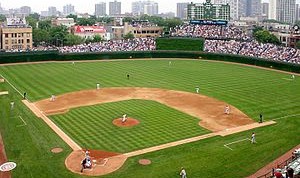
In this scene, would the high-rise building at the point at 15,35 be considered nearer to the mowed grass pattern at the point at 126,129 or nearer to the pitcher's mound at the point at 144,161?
the mowed grass pattern at the point at 126,129

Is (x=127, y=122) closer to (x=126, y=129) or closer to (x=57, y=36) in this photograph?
(x=126, y=129)

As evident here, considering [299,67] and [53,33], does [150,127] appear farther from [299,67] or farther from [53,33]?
[53,33]

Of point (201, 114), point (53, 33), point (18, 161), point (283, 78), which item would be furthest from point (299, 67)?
point (53, 33)

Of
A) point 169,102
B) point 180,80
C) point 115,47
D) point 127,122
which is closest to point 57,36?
point 115,47

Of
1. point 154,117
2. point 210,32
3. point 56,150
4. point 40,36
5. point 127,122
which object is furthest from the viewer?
point 40,36

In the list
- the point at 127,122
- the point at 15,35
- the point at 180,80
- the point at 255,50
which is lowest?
the point at 127,122

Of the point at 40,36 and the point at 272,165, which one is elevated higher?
the point at 40,36
